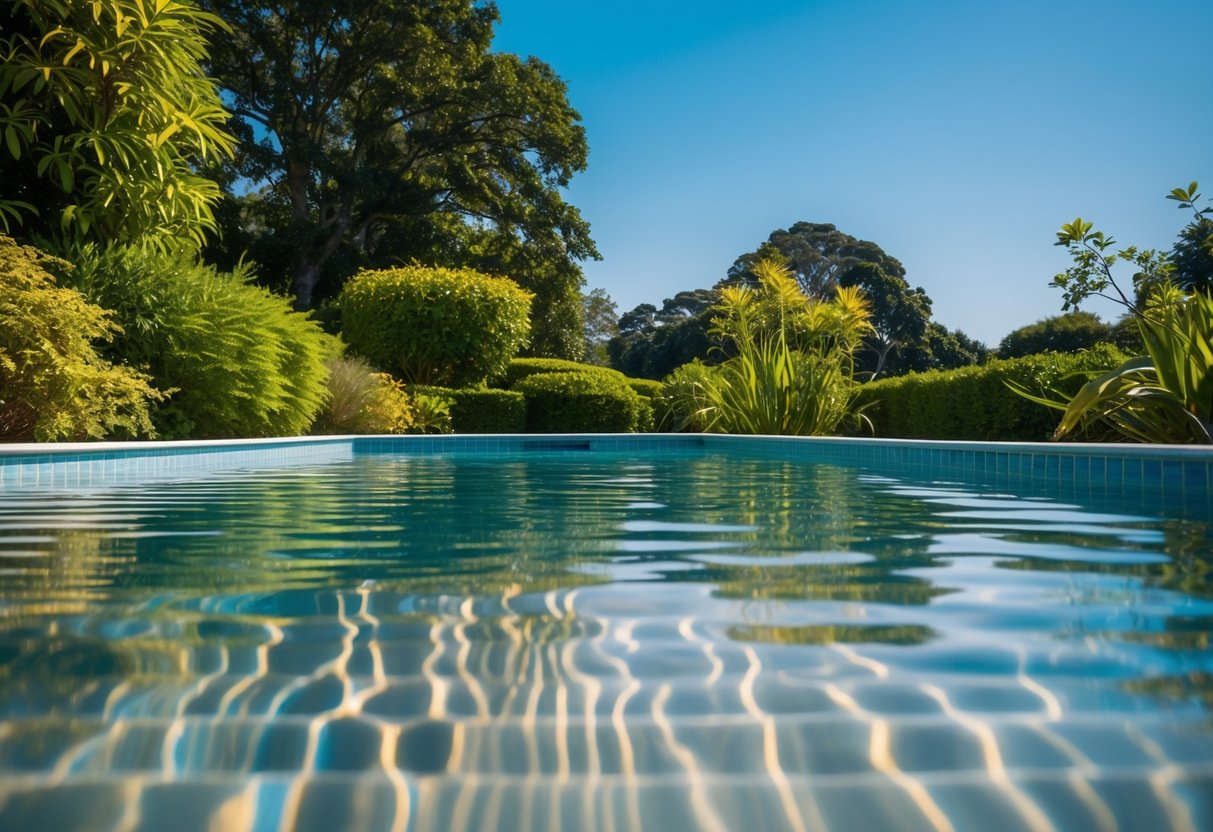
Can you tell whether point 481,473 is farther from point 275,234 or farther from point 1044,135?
point 1044,135

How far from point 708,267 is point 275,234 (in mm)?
26425

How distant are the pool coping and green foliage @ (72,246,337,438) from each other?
0.84 metres

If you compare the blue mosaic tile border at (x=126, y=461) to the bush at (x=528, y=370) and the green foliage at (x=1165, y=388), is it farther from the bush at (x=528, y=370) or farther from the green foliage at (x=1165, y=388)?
the bush at (x=528, y=370)

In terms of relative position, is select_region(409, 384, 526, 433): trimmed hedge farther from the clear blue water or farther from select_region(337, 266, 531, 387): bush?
the clear blue water

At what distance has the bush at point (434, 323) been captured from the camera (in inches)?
587

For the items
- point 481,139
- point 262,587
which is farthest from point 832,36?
point 262,587

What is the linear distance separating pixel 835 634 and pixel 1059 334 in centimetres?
3615

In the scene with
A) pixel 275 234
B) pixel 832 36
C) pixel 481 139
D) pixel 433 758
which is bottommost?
pixel 433 758

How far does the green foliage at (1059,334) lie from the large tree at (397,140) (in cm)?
1825

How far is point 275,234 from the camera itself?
22.0 meters

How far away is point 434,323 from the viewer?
587 inches

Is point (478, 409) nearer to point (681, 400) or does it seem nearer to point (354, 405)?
point (354, 405)

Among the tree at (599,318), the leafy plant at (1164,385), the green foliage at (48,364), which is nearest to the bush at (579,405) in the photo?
the leafy plant at (1164,385)

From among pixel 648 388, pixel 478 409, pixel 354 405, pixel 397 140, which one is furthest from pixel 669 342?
pixel 354 405
